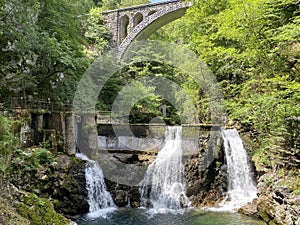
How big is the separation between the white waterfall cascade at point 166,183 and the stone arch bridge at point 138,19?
11.4 m

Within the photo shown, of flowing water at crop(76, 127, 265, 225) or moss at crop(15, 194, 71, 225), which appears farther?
flowing water at crop(76, 127, 265, 225)

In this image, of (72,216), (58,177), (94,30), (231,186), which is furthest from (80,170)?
(94,30)

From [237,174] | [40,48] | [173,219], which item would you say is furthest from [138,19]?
[173,219]

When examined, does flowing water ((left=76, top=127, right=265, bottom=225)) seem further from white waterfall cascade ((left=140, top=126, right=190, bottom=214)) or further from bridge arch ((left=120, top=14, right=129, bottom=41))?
bridge arch ((left=120, top=14, right=129, bottom=41))

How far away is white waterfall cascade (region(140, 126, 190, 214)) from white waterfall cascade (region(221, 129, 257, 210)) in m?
1.54

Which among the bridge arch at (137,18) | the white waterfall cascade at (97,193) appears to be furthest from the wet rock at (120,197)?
the bridge arch at (137,18)

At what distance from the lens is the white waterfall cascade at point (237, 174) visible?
9.28 metres

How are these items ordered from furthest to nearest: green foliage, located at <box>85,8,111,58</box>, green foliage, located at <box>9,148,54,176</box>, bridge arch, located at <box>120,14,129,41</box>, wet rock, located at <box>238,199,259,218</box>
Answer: bridge arch, located at <box>120,14,129,41</box> < green foliage, located at <box>85,8,111,58</box> < wet rock, located at <box>238,199,259,218</box> < green foliage, located at <box>9,148,54,176</box>

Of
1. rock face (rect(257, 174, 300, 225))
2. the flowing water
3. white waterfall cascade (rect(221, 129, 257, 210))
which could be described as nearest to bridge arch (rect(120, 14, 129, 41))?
the flowing water

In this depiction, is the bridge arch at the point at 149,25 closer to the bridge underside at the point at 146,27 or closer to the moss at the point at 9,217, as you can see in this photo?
the bridge underside at the point at 146,27

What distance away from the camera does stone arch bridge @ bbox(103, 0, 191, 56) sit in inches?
765

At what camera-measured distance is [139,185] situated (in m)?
9.93

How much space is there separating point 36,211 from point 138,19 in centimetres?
2001

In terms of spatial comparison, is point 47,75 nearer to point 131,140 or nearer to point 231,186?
point 131,140
